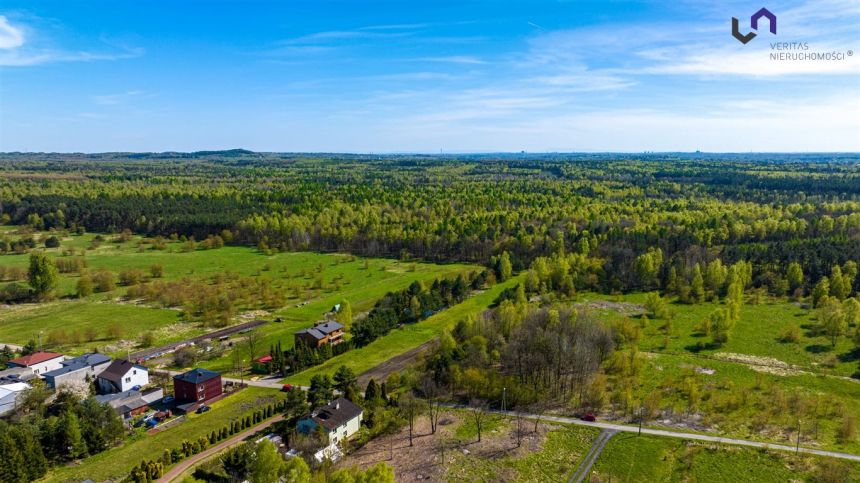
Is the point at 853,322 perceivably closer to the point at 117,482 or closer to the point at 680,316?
the point at 680,316

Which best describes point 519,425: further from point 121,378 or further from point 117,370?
point 117,370

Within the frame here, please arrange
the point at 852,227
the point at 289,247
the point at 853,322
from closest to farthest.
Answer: the point at 853,322
the point at 852,227
the point at 289,247

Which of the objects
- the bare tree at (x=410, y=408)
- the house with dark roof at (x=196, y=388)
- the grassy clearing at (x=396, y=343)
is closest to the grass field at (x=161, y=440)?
the house with dark roof at (x=196, y=388)

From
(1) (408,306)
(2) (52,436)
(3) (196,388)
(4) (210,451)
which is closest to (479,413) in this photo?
(4) (210,451)

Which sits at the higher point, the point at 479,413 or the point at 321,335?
the point at 321,335

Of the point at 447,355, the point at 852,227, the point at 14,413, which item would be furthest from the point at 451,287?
the point at 852,227

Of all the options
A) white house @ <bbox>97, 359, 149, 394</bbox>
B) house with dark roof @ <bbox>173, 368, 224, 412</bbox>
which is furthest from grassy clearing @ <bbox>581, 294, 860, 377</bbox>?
white house @ <bbox>97, 359, 149, 394</bbox>
